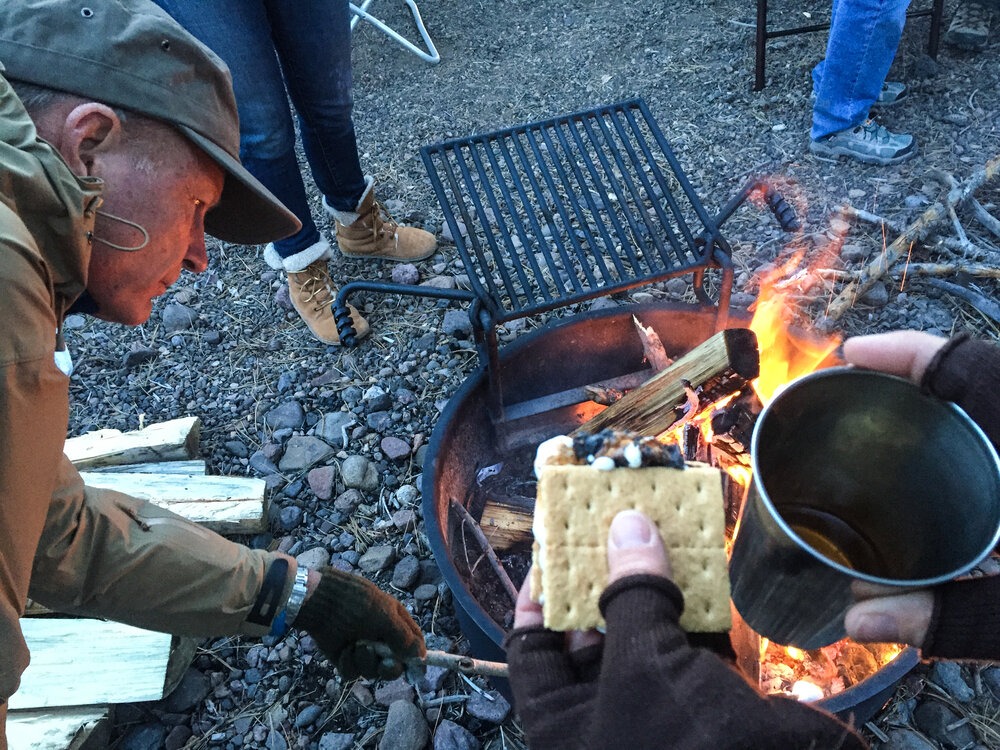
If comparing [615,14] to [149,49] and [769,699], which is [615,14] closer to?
[149,49]

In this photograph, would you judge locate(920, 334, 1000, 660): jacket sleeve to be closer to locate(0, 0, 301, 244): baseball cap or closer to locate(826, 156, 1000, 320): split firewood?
locate(0, 0, 301, 244): baseball cap

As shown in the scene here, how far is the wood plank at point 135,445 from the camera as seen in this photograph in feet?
8.82

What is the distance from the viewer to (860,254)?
125 inches

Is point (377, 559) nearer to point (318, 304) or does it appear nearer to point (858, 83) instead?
point (318, 304)

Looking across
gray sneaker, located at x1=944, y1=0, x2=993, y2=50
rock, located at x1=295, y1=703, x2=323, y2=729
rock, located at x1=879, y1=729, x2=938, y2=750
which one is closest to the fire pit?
rock, located at x1=295, y1=703, x2=323, y2=729

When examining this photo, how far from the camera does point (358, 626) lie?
6.31ft

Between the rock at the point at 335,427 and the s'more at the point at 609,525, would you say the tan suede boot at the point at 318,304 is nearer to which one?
the rock at the point at 335,427

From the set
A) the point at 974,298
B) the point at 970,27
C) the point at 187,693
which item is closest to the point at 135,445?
the point at 187,693

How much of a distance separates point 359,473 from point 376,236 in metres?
1.32

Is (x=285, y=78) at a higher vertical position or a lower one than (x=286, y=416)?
higher

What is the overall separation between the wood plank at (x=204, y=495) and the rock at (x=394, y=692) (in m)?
0.72

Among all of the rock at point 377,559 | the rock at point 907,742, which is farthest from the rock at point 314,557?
the rock at point 907,742

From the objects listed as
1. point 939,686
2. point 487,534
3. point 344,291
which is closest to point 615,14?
point 344,291

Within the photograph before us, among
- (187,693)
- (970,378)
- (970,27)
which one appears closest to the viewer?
(970,378)
